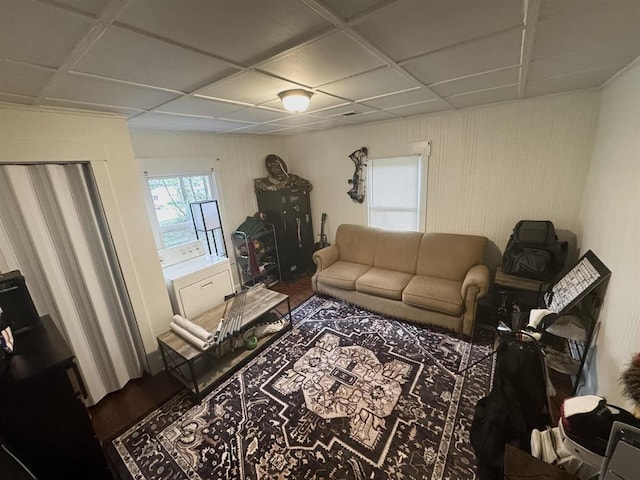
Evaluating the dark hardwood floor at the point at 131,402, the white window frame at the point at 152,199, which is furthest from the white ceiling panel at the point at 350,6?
the white window frame at the point at 152,199

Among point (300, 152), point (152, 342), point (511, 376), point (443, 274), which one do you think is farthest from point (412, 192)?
point (152, 342)

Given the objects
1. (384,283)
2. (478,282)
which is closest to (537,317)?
(478,282)

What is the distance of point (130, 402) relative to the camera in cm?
207

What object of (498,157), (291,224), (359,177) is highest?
(498,157)

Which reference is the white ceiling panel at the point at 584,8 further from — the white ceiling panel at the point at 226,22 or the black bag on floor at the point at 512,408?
the black bag on floor at the point at 512,408

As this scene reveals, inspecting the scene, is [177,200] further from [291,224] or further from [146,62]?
[146,62]

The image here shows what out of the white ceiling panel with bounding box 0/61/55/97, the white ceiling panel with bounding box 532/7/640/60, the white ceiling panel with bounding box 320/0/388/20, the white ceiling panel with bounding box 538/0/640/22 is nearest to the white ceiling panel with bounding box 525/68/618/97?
the white ceiling panel with bounding box 532/7/640/60

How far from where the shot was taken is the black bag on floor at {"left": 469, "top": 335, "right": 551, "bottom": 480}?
1.37m

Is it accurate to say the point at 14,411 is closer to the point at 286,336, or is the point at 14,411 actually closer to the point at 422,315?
the point at 286,336

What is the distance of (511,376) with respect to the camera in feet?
4.86

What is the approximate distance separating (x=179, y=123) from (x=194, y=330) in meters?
2.00

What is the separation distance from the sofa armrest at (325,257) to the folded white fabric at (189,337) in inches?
69.2

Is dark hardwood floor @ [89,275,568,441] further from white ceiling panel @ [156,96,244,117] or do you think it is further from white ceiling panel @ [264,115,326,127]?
white ceiling panel @ [264,115,326,127]

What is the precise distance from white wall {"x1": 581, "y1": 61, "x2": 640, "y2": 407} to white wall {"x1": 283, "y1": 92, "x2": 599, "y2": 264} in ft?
1.18
